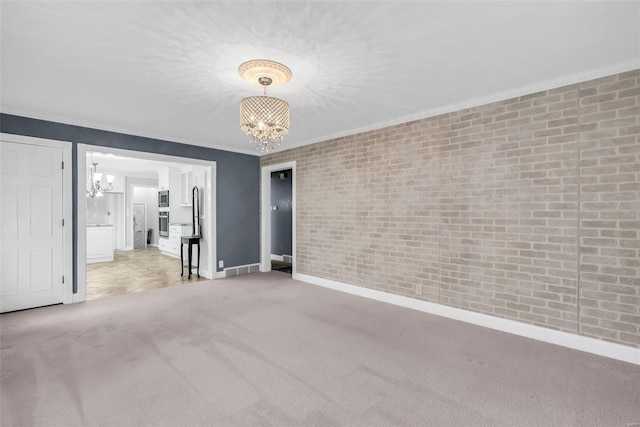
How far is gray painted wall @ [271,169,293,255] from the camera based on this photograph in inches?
305

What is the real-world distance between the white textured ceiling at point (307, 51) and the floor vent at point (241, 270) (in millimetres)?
3260

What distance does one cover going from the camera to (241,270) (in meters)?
6.09

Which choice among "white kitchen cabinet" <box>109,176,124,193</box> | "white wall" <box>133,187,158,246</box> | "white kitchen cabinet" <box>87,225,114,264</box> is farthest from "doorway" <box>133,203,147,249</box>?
"white kitchen cabinet" <box>87,225,114,264</box>

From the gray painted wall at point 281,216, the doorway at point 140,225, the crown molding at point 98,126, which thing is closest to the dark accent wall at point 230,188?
the crown molding at point 98,126

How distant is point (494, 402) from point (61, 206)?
528 centimetres

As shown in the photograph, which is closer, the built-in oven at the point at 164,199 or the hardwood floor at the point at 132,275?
the hardwood floor at the point at 132,275

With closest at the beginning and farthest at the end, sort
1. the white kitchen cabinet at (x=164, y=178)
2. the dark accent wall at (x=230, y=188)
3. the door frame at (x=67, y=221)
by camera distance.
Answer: the door frame at (x=67, y=221), the dark accent wall at (x=230, y=188), the white kitchen cabinet at (x=164, y=178)

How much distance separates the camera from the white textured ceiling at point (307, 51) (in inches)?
75.5

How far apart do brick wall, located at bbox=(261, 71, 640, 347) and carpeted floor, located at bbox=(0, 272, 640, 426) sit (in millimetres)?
449

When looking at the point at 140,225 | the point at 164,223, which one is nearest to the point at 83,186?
the point at 164,223

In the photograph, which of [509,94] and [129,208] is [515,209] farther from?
[129,208]

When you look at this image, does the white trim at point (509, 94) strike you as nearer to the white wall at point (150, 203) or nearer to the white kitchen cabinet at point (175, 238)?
the white kitchen cabinet at point (175, 238)

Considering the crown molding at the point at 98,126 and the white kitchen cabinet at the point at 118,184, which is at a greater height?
the crown molding at the point at 98,126

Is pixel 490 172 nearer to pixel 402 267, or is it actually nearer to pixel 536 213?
pixel 536 213
